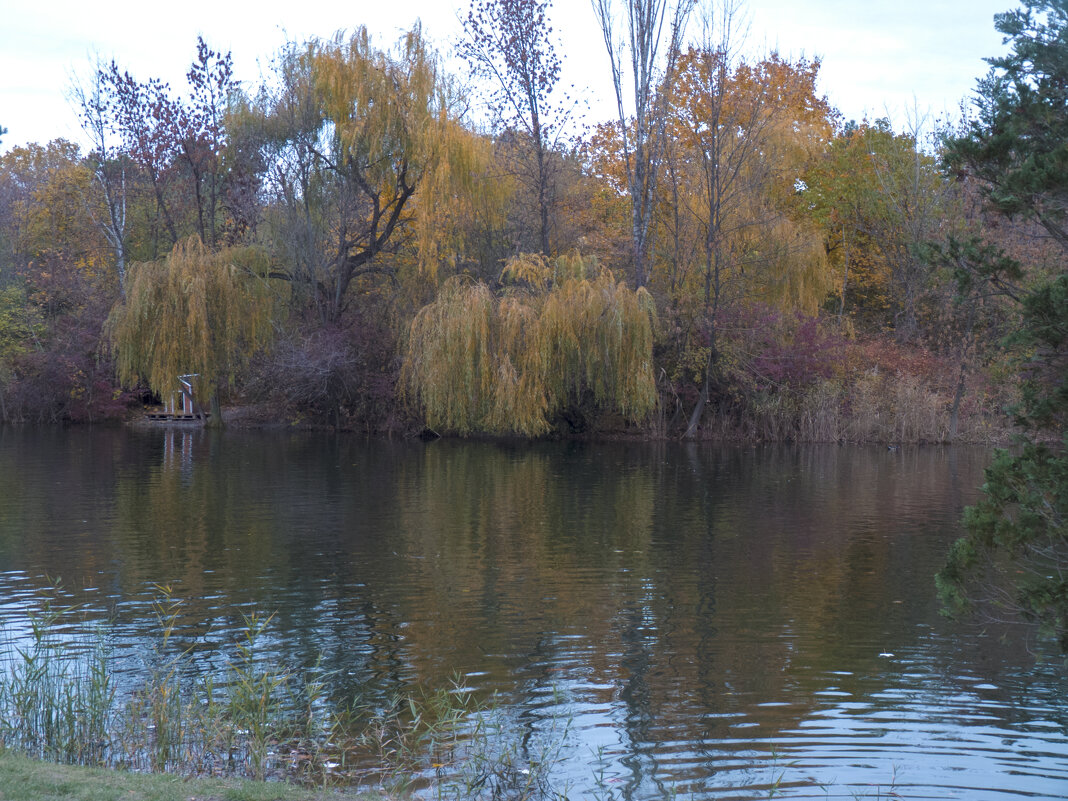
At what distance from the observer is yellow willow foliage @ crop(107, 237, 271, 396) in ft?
100

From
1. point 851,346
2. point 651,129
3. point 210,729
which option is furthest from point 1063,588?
point 651,129

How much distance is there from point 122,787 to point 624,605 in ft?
20.8

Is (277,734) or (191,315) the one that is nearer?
(277,734)

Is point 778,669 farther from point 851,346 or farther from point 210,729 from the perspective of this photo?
point 851,346

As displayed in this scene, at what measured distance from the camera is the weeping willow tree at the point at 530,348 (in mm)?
27906

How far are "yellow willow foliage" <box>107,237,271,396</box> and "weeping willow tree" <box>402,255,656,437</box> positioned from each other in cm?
596

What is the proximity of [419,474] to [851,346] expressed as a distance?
16.4 m

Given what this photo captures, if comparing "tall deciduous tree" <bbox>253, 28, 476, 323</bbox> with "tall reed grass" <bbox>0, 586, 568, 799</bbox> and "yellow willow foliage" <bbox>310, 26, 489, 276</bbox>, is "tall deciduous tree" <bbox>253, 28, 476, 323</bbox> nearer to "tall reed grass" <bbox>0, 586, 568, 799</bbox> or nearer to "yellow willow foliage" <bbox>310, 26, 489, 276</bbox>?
"yellow willow foliage" <bbox>310, 26, 489, 276</bbox>

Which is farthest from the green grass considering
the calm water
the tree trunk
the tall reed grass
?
the tree trunk

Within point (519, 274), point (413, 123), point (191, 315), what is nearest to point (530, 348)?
point (519, 274)

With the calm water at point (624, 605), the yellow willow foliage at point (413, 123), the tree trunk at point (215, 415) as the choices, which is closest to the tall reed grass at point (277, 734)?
the calm water at point (624, 605)

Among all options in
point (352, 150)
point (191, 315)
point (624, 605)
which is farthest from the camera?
point (352, 150)

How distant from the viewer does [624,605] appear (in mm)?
10484

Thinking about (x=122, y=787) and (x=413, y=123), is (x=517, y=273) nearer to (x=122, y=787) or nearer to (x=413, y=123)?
(x=413, y=123)
